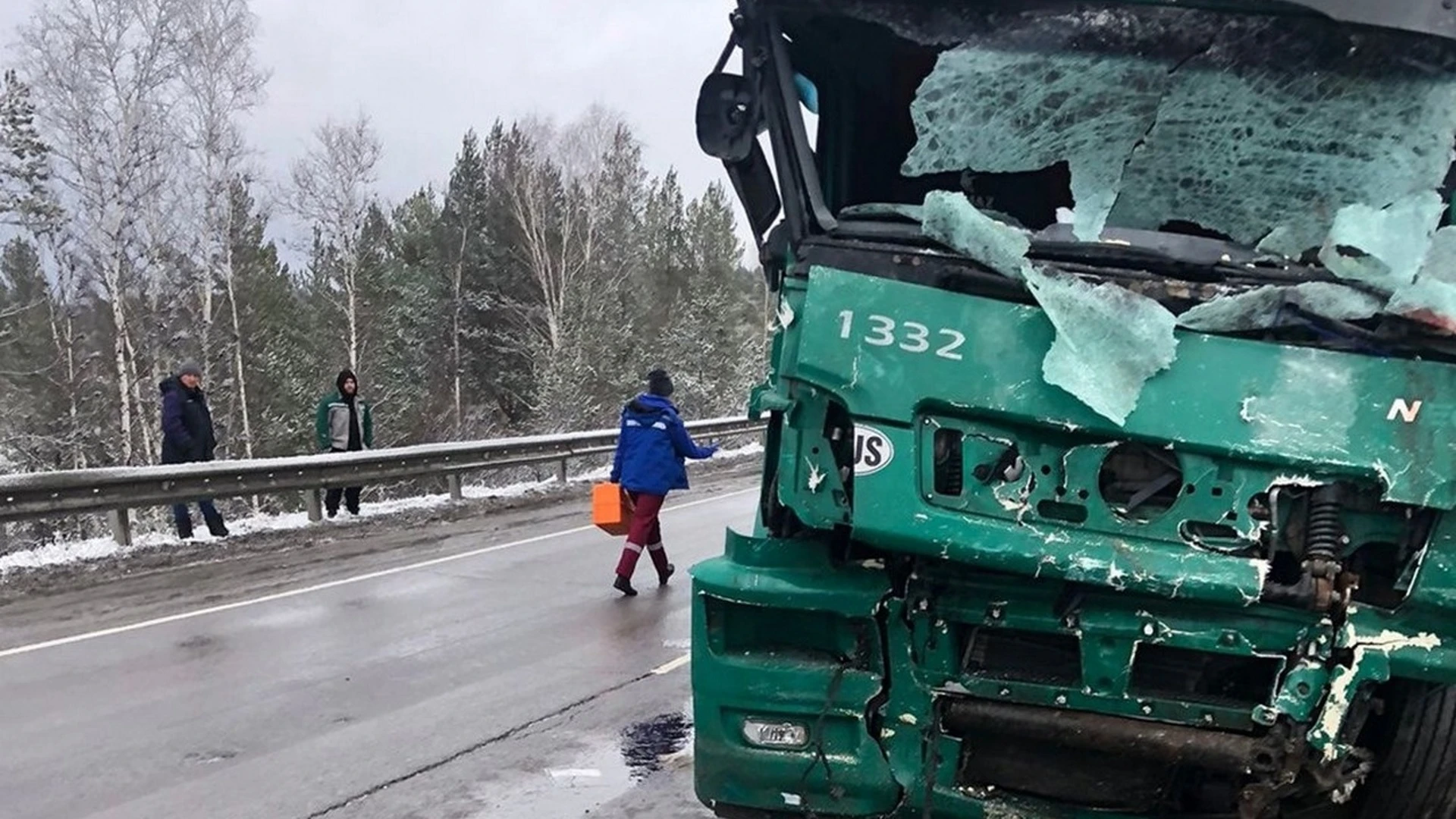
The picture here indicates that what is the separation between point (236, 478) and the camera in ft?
38.3

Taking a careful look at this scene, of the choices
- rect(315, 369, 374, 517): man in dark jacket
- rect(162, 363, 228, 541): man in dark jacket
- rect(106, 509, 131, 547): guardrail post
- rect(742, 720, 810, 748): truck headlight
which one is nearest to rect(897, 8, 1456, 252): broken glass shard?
rect(742, 720, 810, 748): truck headlight

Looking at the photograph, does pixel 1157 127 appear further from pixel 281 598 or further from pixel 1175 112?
pixel 281 598

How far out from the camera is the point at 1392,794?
3.41m

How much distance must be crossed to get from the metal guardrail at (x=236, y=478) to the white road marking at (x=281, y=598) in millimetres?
2381

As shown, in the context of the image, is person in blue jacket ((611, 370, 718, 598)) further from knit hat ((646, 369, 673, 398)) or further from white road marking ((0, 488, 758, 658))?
white road marking ((0, 488, 758, 658))

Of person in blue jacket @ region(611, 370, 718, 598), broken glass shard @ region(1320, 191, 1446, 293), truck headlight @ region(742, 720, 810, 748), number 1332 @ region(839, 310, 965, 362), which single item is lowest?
person in blue jacket @ region(611, 370, 718, 598)

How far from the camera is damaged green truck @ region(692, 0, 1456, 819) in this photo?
3051 millimetres

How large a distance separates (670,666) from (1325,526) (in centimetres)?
435

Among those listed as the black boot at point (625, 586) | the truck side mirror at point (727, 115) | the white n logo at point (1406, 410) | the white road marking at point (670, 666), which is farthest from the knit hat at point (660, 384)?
the white n logo at point (1406, 410)

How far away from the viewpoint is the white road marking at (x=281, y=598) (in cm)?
736

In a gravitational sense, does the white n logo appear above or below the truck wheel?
above

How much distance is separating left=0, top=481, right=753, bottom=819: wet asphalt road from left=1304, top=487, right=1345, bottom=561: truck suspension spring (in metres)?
2.47

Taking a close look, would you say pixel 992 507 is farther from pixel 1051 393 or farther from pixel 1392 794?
pixel 1392 794

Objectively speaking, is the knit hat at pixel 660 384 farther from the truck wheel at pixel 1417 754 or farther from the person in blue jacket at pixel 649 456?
the truck wheel at pixel 1417 754
